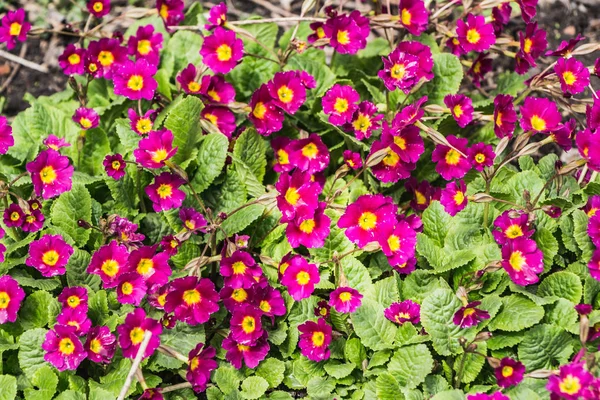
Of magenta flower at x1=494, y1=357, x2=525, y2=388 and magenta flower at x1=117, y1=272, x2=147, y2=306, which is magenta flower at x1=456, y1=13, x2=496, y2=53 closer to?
magenta flower at x1=494, y1=357, x2=525, y2=388

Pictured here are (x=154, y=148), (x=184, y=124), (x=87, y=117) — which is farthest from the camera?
(x=87, y=117)

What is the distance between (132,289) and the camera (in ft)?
10.2

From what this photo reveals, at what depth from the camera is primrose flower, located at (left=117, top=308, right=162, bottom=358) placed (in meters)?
2.99

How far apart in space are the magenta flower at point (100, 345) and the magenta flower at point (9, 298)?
324mm

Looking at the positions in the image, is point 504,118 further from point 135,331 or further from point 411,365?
point 135,331

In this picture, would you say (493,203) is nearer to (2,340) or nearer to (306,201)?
(306,201)

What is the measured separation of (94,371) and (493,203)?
74.3 inches

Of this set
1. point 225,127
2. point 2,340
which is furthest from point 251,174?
point 2,340

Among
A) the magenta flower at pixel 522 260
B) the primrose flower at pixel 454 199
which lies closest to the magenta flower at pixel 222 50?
the primrose flower at pixel 454 199

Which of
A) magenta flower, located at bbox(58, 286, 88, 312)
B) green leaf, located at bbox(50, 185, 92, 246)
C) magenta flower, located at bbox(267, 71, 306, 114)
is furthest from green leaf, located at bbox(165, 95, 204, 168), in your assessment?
magenta flower, located at bbox(58, 286, 88, 312)

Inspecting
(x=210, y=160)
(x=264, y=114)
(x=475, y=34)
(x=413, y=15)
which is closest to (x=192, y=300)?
(x=210, y=160)

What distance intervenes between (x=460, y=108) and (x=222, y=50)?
3.79 feet

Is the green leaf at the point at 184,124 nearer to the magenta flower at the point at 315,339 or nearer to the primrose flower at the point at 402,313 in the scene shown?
the magenta flower at the point at 315,339

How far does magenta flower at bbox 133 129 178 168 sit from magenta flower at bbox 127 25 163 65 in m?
0.78
